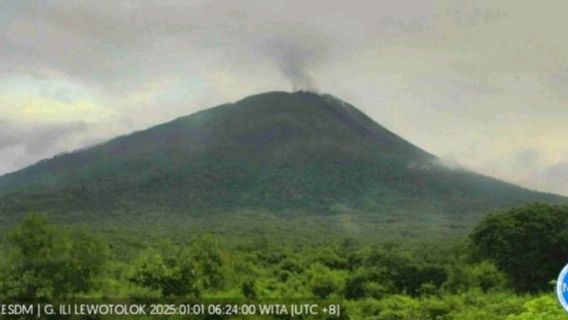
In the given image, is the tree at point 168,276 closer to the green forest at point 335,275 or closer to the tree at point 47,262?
the green forest at point 335,275

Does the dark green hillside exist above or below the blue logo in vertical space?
above

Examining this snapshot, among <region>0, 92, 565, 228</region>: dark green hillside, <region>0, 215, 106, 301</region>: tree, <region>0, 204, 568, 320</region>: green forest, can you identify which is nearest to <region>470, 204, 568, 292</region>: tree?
<region>0, 204, 568, 320</region>: green forest

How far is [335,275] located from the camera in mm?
44406

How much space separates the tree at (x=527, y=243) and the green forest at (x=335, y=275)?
0.07 meters

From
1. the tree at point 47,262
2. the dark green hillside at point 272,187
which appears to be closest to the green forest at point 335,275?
the tree at point 47,262

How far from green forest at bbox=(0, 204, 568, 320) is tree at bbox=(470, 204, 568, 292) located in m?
0.07

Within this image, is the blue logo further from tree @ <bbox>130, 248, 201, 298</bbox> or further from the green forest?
tree @ <bbox>130, 248, 201, 298</bbox>

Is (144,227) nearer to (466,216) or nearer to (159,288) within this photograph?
(466,216)

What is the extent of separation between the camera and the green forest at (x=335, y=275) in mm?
30547

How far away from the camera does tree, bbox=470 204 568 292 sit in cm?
4784

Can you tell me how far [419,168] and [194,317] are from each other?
165m

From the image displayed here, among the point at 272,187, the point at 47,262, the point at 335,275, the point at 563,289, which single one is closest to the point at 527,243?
the point at 335,275

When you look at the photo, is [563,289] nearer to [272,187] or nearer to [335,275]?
[335,275]

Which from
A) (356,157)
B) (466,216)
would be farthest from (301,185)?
(466,216)
